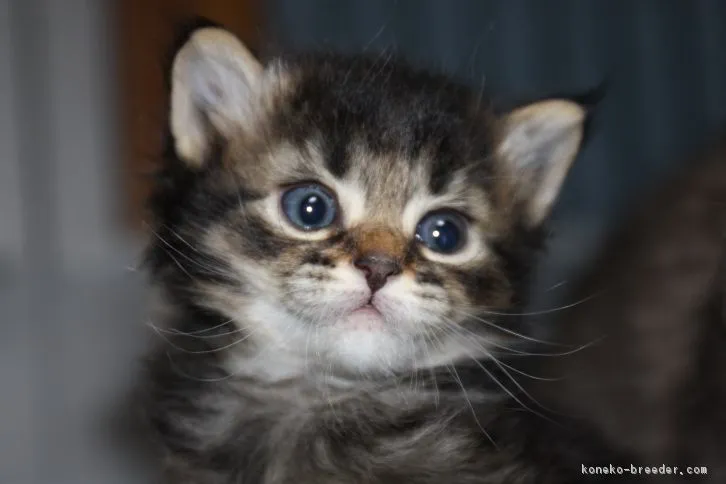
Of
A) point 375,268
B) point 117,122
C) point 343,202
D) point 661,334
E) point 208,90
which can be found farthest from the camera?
point 117,122

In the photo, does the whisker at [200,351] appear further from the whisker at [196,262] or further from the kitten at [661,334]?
the kitten at [661,334]

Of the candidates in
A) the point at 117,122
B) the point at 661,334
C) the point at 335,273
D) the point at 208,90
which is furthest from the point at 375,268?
the point at 117,122

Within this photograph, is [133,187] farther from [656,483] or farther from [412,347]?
[656,483]

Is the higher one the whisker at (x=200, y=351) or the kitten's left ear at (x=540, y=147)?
the kitten's left ear at (x=540, y=147)

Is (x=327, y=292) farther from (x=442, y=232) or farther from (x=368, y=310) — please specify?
(x=442, y=232)

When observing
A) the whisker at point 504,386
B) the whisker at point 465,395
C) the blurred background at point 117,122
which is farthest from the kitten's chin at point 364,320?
the blurred background at point 117,122

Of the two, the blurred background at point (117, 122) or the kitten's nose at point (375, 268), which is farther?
the blurred background at point (117, 122)
